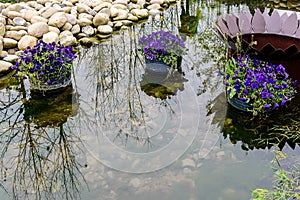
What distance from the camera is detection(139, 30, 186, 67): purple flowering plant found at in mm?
3658

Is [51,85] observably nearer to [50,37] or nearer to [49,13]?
[50,37]

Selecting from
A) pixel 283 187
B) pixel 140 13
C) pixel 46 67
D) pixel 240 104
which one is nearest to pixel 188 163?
pixel 283 187

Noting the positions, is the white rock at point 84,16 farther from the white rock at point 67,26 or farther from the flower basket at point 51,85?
the flower basket at point 51,85

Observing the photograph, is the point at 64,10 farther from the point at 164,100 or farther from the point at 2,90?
the point at 164,100

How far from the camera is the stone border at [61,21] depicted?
409 cm

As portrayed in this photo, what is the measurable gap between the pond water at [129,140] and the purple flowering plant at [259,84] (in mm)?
168

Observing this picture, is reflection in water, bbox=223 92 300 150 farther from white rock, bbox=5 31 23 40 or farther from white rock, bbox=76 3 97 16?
white rock, bbox=76 3 97 16

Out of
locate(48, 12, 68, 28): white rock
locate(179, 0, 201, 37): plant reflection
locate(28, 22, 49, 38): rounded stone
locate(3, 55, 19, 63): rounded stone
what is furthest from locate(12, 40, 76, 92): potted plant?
locate(179, 0, 201, 37): plant reflection

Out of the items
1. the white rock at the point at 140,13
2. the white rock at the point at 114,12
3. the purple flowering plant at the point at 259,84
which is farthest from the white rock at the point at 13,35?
the purple flowering plant at the point at 259,84

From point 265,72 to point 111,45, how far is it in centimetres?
197

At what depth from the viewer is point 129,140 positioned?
2830mm

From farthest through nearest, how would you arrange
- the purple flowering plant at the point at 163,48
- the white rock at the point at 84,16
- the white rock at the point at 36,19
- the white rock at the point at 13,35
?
the white rock at the point at 84,16
the white rock at the point at 36,19
the white rock at the point at 13,35
the purple flowering plant at the point at 163,48

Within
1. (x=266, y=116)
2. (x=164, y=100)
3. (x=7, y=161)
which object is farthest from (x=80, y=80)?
(x=266, y=116)

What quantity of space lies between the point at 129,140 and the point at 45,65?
107 centimetres
